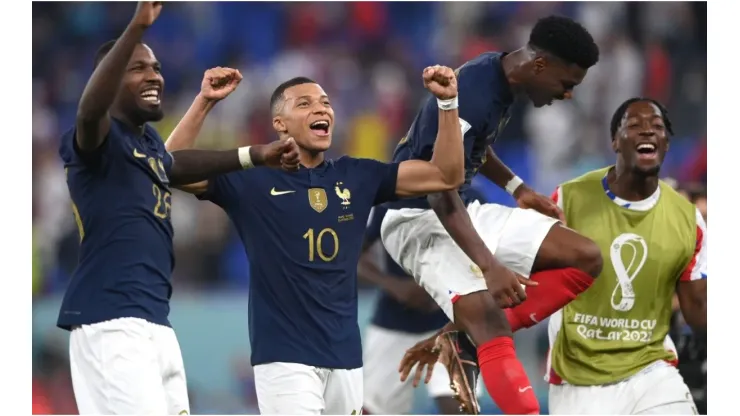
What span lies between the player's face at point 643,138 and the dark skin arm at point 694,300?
675mm

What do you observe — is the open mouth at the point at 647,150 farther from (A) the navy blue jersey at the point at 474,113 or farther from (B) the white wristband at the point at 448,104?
(B) the white wristband at the point at 448,104

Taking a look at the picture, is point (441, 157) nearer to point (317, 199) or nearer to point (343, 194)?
point (343, 194)

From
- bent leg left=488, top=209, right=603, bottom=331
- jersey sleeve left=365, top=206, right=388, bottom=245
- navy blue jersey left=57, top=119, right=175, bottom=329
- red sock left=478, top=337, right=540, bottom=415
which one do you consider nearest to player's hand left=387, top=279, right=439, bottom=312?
jersey sleeve left=365, top=206, right=388, bottom=245

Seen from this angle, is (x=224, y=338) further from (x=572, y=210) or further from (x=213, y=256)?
(x=572, y=210)

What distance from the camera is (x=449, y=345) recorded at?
6.04 m

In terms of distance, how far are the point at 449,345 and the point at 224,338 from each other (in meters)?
3.98

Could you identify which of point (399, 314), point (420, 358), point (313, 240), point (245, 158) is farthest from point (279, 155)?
point (399, 314)

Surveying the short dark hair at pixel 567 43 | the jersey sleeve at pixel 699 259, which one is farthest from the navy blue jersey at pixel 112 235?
the jersey sleeve at pixel 699 259

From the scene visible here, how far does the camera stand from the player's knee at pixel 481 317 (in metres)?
5.52

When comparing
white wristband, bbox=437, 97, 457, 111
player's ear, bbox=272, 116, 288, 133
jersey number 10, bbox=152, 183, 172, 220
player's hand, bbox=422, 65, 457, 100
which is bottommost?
jersey number 10, bbox=152, 183, 172, 220

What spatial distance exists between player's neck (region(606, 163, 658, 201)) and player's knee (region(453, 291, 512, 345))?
1.24m

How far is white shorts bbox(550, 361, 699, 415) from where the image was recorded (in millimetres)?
6184

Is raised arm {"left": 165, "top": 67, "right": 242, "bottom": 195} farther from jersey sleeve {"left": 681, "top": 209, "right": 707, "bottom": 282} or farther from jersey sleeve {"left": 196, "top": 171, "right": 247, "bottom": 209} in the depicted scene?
jersey sleeve {"left": 681, "top": 209, "right": 707, "bottom": 282}

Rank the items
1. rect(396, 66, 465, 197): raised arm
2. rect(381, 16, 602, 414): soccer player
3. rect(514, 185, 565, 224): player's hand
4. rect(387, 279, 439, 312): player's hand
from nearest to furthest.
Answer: rect(396, 66, 465, 197): raised arm < rect(381, 16, 602, 414): soccer player < rect(514, 185, 565, 224): player's hand < rect(387, 279, 439, 312): player's hand
